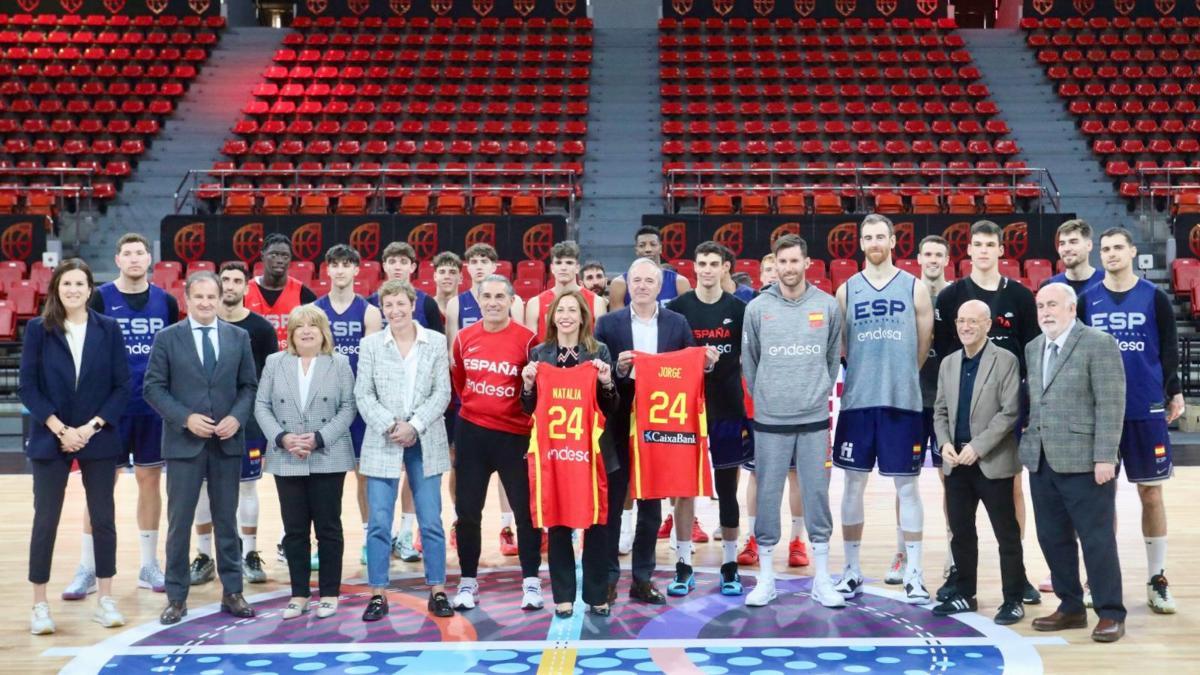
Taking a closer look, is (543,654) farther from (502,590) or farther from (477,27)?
(477,27)

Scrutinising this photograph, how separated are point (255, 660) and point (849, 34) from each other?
1930 centimetres

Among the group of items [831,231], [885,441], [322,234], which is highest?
[322,234]

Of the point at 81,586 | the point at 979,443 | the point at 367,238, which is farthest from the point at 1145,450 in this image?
the point at 367,238

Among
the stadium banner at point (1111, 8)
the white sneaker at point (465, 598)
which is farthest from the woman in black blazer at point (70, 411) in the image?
the stadium banner at point (1111, 8)

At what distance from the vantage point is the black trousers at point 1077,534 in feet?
15.4

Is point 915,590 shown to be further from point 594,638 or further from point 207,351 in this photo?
point 207,351

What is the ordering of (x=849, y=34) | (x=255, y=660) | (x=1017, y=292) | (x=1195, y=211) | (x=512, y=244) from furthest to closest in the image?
(x=849, y=34) → (x=1195, y=211) → (x=512, y=244) → (x=1017, y=292) → (x=255, y=660)

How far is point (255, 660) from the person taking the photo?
14.7ft

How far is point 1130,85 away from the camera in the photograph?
1873cm

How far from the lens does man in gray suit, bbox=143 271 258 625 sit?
497 centimetres

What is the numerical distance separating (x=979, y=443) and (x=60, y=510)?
13.2ft

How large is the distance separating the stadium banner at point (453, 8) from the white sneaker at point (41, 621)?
752 inches

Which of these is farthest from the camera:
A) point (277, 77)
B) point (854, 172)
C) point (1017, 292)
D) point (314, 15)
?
point (314, 15)

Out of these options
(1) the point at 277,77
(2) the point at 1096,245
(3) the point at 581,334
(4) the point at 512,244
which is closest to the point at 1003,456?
(3) the point at 581,334
